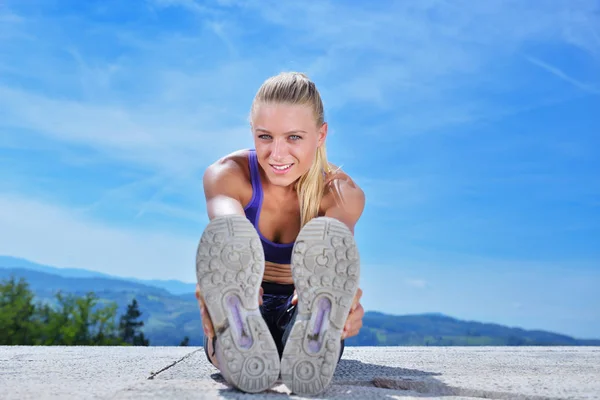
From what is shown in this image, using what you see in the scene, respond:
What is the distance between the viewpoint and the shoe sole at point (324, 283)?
5.93ft

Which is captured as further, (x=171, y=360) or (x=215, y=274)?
(x=171, y=360)

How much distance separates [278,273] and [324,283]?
33.3 inches

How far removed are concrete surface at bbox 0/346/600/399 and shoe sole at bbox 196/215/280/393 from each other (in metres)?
0.07

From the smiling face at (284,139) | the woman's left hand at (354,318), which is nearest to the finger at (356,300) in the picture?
the woman's left hand at (354,318)

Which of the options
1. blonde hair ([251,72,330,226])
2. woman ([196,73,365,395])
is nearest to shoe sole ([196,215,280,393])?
woman ([196,73,365,395])

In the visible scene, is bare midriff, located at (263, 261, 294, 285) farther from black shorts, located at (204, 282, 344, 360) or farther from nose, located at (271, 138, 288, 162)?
nose, located at (271, 138, 288, 162)

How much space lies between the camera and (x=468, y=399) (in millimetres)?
1866

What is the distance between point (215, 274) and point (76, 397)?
1.77ft

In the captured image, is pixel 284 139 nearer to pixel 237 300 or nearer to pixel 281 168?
pixel 281 168

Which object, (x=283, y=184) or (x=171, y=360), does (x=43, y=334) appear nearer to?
(x=171, y=360)

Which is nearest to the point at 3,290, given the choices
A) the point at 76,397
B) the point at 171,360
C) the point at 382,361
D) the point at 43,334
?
the point at 43,334

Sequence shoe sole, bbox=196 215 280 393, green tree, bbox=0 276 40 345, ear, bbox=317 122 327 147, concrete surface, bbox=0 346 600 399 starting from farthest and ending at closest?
green tree, bbox=0 276 40 345, ear, bbox=317 122 327 147, concrete surface, bbox=0 346 600 399, shoe sole, bbox=196 215 280 393

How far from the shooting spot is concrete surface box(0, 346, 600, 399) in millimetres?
1865

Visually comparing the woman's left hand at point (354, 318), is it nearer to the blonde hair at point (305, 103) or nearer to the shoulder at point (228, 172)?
the blonde hair at point (305, 103)
